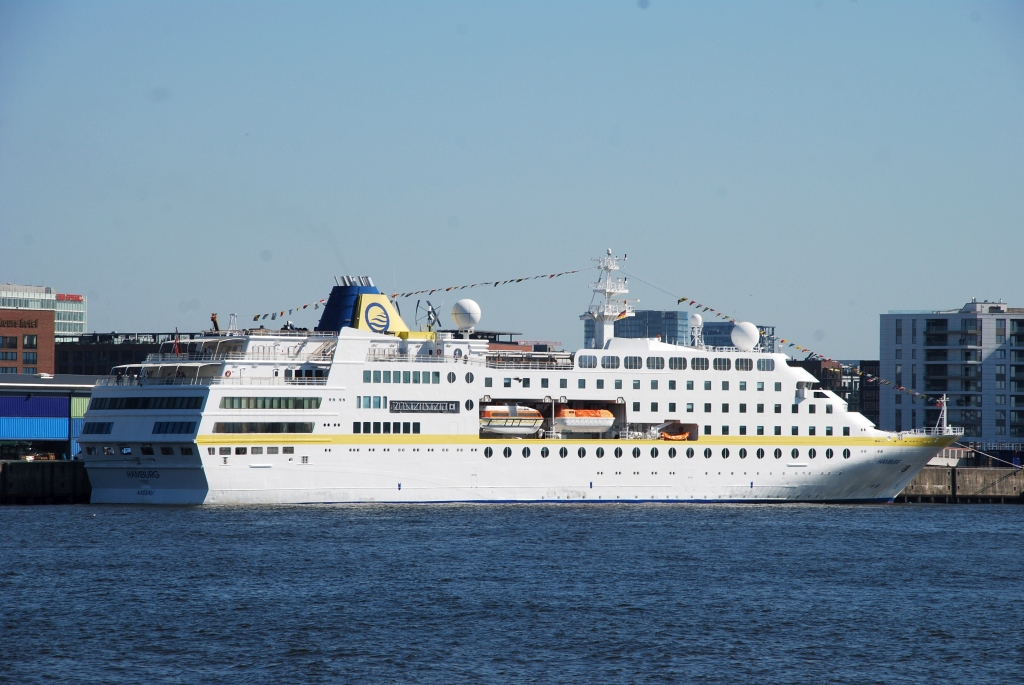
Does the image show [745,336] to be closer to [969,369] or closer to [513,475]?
[513,475]

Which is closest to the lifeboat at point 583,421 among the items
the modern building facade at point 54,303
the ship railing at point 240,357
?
the ship railing at point 240,357

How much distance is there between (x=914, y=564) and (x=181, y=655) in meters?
23.0

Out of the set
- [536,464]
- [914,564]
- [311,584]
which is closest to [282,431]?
[536,464]

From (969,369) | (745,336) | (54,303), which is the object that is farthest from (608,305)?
(54,303)

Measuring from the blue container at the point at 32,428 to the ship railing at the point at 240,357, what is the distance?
15.0m

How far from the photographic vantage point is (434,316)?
192ft

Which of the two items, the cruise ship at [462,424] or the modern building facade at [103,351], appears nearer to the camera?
the cruise ship at [462,424]

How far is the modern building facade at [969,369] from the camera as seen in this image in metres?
91.0

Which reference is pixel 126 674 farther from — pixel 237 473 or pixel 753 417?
pixel 753 417

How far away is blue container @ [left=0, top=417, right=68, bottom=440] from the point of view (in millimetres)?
64438

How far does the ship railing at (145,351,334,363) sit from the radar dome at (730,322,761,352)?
1814 cm

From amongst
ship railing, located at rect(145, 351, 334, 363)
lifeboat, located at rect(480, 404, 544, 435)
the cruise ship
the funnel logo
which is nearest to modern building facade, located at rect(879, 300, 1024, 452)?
the cruise ship

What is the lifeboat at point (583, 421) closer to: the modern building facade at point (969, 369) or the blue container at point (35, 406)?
the blue container at point (35, 406)

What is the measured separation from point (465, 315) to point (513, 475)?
866 centimetres
